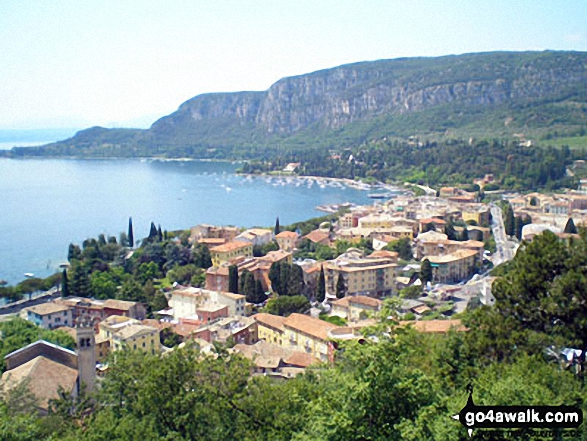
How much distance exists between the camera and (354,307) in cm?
1289

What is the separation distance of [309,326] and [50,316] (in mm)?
5497

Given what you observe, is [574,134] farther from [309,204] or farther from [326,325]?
[326,325]

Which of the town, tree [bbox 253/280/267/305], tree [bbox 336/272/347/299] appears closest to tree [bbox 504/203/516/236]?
the town

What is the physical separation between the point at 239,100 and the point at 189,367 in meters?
97.4

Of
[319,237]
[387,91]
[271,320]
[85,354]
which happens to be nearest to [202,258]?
[319,237]

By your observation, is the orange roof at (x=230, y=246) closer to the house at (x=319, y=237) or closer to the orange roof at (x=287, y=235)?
the orange roof at (x=287, y=235)

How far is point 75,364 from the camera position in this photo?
27.6ft

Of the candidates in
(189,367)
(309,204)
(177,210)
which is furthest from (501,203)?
(189,367)

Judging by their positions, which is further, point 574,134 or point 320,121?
point 320,121

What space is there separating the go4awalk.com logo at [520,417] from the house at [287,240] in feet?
58.4

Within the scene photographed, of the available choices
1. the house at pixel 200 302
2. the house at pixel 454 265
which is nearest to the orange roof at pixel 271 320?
the house at pixel 200 302

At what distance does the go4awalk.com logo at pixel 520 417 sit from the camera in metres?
2.79

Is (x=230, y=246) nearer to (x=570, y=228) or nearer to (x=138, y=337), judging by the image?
(x=138, y=337)

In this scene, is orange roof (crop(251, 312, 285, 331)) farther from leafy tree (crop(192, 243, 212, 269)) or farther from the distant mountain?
the distant mountain
